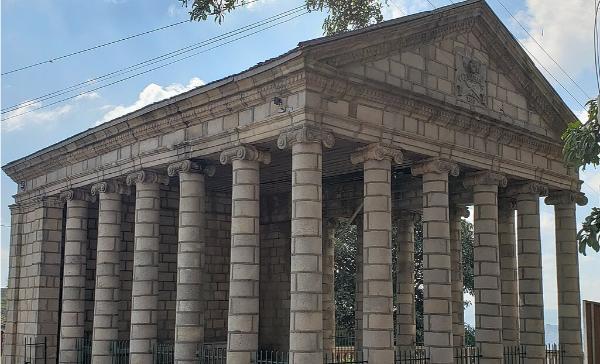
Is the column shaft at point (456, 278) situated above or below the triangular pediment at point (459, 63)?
below

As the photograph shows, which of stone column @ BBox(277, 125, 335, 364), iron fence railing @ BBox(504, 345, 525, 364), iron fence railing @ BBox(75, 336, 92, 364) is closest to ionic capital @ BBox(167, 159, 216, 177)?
stone column @ BBox(277, 125, 335, 364)

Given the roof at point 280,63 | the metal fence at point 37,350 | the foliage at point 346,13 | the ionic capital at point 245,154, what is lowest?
the metal fence at point 37,350

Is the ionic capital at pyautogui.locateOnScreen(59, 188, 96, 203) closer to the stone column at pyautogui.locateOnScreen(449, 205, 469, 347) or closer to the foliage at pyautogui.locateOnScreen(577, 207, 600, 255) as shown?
the stone column at pyautogui.locateOnScreen(449, 205, 469, 347)

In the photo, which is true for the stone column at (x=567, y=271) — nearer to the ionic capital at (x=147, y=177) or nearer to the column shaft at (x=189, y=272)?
the column shaft at (x=189, y=272)

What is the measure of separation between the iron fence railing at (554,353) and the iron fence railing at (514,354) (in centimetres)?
183

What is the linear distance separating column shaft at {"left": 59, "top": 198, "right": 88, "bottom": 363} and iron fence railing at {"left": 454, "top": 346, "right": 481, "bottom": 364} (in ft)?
39.1

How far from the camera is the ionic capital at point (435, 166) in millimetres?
19422

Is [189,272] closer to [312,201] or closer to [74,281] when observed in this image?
[312,201]

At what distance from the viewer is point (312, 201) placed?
16.3 meters

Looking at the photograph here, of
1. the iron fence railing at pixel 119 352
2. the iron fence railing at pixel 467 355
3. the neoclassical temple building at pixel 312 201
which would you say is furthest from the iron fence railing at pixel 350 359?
the iron fence railing at pixel 119 352

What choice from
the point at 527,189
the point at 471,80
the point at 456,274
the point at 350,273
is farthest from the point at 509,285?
the point at 350,273

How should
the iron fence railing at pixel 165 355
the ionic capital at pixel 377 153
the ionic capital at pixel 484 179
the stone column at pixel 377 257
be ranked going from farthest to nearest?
the iron fence railing at pixel 165 355
the ionic capital at pixel 484 179
the ionic capital at pixel 377 153
the stone column at pixel 377 257

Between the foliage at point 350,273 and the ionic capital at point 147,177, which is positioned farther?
the foliage at point 350,273

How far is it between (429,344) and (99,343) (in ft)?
32.2
